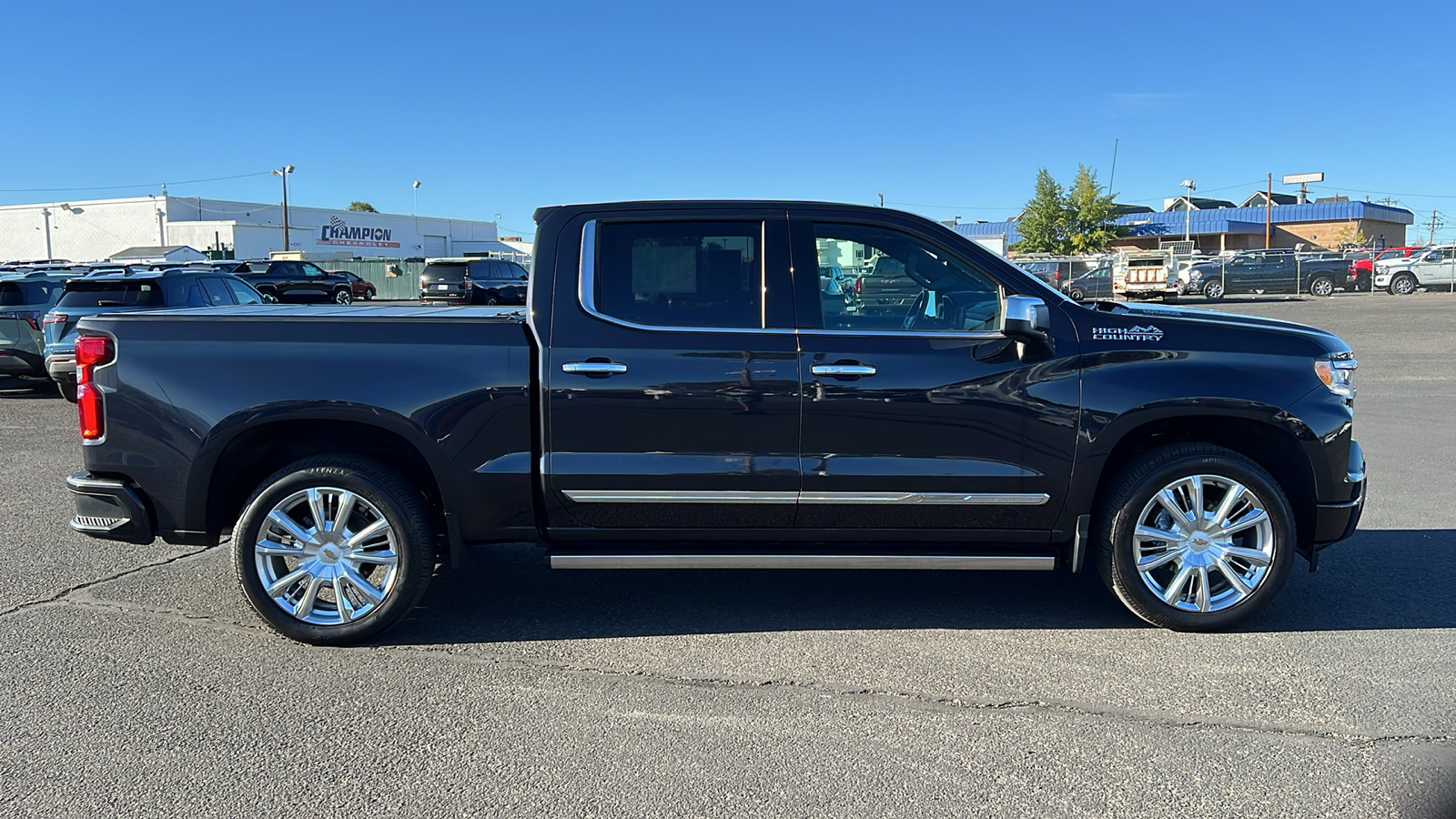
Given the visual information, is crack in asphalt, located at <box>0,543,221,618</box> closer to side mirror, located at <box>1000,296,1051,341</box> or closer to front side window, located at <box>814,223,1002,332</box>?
front side window, located at <box>814,223,1002,332</box>

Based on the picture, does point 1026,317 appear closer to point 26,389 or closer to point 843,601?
point 843,601

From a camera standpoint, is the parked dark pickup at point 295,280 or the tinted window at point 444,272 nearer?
the parked dark pickup at point 295,280

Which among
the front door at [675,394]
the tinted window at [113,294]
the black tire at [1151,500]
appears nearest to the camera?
the front door at [675,394]

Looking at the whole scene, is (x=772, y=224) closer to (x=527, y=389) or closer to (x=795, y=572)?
(x=527, y=389)

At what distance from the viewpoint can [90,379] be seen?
Result: 451cm

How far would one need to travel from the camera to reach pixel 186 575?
5.55 metres

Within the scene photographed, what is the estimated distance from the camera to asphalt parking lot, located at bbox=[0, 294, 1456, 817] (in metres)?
3.25

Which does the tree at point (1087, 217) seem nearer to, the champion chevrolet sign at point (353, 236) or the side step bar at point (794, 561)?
the champion chevrolet sign at point (353, 236)

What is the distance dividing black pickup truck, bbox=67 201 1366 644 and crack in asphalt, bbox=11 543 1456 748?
0.39 m

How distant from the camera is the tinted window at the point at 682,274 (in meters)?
4.52

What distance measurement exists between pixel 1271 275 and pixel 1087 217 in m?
22.6

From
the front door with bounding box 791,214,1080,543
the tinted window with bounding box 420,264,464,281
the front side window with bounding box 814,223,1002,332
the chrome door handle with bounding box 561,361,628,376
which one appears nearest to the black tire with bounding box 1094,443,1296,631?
the front door with bounding box 791,214,1080,543

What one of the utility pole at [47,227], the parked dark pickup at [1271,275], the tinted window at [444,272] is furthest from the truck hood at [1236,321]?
the utility pole at [47,227]

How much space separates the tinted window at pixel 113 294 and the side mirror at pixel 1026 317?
11093mm
